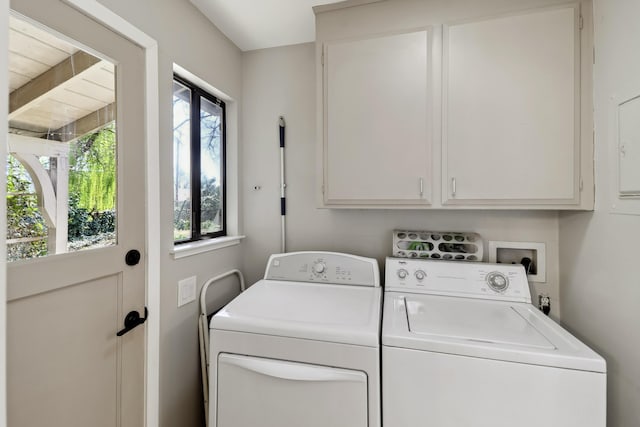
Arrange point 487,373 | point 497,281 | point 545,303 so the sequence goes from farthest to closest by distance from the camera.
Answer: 1. point 545,303
2. point 497,281
3. point 487,373

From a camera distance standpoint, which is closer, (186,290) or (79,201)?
(79,201)

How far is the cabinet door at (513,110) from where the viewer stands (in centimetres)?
124

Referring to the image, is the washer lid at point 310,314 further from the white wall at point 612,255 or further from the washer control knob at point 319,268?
the white wall at point 612,255

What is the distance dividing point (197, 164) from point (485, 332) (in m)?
1.65

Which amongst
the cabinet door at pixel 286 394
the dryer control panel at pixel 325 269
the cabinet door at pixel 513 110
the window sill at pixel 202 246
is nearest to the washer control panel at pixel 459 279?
the dryer control panel at pixel 325 269

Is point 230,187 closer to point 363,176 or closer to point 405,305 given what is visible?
point 363,176

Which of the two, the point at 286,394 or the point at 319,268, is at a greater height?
the point at 319,268

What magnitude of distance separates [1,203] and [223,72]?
135cm


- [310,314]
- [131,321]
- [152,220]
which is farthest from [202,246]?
[310,314]

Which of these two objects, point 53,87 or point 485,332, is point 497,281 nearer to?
point 485,332

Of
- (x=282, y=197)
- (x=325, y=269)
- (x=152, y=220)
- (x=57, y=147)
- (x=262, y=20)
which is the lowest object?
(x=325, y=269)

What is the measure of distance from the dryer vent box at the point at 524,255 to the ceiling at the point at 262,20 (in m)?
1.60

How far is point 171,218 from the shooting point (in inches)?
53.2

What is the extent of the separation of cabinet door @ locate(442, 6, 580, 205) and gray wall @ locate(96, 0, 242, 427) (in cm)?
127
